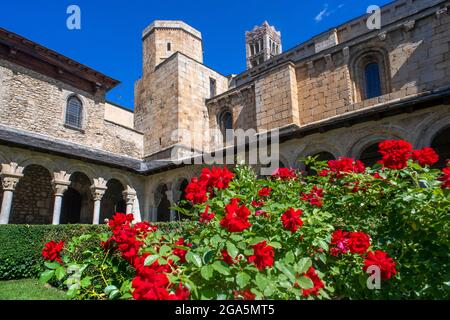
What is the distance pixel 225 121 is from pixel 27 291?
14.2m

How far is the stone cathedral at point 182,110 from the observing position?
9.56 meters

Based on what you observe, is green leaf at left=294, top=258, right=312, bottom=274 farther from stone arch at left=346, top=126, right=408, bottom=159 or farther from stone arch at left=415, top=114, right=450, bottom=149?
stone arch at left=346, top=126, right=408, bottom=159

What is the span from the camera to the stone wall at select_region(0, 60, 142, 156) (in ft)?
42.6

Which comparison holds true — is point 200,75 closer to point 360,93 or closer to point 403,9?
point 360,93

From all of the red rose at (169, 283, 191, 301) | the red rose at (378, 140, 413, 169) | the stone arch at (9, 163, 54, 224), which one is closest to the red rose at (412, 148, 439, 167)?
the red rose at (378, 140, 413, 169)

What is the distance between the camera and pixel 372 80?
497 inches

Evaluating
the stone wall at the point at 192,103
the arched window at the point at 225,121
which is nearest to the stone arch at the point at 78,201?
the stone wall at the point at 192,103

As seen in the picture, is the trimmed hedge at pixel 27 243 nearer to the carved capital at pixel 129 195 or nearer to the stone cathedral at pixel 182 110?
the stone cathedral at pixel 182 110

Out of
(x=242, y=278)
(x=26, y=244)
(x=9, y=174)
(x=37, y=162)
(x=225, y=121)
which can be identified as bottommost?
(x=26, y=244)

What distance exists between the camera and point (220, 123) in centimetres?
1870

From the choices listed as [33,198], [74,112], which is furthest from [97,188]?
[74,112]

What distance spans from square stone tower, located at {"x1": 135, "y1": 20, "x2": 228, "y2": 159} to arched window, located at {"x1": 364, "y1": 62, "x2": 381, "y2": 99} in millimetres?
9669

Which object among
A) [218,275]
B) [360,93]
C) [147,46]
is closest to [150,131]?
[147,46]

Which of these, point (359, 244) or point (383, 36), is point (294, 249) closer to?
point (359, 244)
